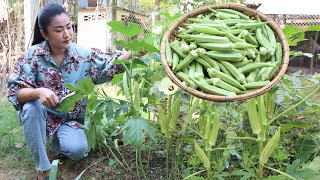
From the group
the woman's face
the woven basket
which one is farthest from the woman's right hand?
the woven basket

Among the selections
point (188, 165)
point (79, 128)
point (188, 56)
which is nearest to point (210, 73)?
point (188, 56)

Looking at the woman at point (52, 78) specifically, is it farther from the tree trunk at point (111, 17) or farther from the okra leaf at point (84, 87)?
the tree trunk at point (111, 17)

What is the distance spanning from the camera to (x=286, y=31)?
231cm

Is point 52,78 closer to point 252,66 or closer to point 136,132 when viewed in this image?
point 136,132

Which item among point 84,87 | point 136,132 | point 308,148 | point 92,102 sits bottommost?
point 308,148

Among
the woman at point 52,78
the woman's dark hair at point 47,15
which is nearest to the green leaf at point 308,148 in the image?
the woman at point 52,78

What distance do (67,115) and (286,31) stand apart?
181 centimetres

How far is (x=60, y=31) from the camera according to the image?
277 centimetres

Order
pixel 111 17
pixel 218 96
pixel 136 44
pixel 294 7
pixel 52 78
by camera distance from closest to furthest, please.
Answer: pixel 218 96 < pixel 136 44 < pixel 52 78 < pixel 294 7 < pixel 111 17

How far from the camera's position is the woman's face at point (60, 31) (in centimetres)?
275

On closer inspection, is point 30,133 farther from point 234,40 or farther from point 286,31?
point 286,31

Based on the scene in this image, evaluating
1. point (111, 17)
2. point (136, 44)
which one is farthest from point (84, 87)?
point (111, 17)

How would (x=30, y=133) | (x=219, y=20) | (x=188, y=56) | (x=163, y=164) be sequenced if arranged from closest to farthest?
(x=188, y=56), (x=219, y=20), (x=30, y=133), (x=163, y=164)

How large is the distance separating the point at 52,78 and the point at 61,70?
0.10 meters
